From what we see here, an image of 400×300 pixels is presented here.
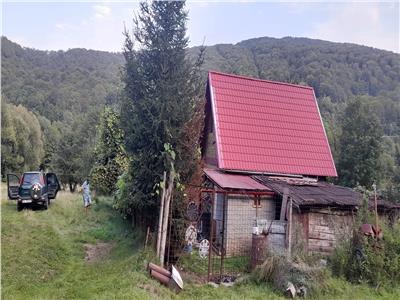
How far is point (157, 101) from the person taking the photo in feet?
32.1

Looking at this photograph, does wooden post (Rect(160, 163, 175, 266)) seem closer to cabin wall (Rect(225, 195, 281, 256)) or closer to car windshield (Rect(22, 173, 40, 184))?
cabin wall (Rect(225, 195, 281, 256))

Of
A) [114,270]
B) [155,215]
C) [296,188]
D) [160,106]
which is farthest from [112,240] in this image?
[296,188]

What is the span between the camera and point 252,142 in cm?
1488

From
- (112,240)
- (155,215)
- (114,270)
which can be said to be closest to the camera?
(114,270)

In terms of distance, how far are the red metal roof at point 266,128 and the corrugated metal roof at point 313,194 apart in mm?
1201

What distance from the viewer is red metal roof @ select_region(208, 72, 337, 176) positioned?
14.4 m

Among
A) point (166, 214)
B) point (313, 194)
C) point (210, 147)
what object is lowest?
point (166, 214)

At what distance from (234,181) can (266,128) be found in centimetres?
423

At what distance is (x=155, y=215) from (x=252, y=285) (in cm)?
327

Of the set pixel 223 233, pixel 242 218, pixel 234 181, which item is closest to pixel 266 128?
pixel 234 181

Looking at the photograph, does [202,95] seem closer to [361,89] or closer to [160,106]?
Answer: [160,106]

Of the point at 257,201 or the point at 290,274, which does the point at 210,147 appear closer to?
the point at 257,201

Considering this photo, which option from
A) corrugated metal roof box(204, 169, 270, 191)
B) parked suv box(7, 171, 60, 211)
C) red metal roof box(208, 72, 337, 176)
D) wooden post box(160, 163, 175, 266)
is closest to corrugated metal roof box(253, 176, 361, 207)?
corrugated metal roof box(204, 169, 270, 191)

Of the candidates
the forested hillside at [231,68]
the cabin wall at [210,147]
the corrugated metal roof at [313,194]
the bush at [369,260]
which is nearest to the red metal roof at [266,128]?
the cabin wall at [210,147]
